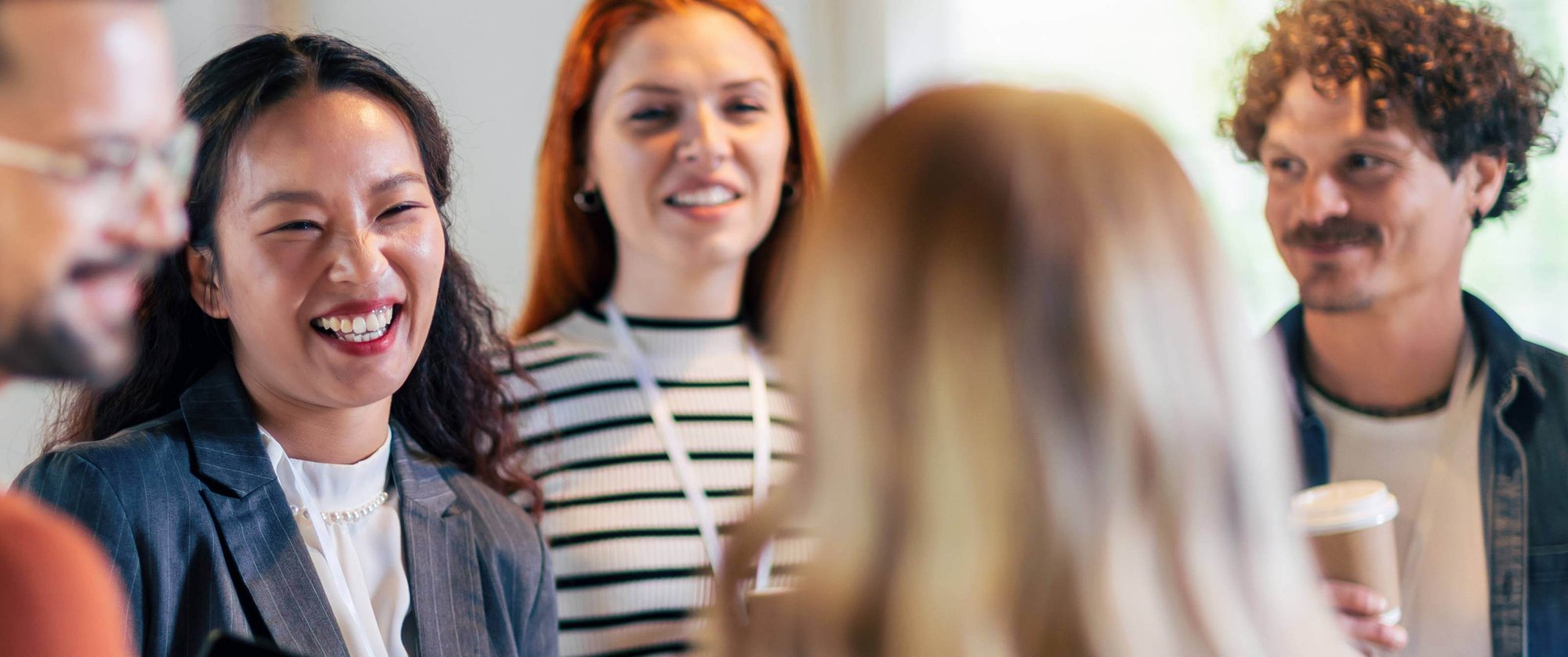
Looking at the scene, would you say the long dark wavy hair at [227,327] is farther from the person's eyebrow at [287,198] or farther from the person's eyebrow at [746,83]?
the person's eyebrow at [746,83]

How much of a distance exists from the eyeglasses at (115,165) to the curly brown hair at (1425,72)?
1.48 m

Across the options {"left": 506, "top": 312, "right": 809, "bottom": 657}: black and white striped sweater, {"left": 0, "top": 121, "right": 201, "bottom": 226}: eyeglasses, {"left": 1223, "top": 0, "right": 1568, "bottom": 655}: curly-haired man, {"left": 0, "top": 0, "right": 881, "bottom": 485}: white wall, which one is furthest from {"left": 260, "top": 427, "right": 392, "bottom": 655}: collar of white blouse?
{"left": 0, "top": 0, "right": 881, "bottom": 485}: white wall

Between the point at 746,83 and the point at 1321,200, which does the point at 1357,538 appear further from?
the point at 746,83

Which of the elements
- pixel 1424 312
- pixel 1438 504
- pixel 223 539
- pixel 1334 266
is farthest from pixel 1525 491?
pixel 223 539

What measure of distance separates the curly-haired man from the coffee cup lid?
0.31m

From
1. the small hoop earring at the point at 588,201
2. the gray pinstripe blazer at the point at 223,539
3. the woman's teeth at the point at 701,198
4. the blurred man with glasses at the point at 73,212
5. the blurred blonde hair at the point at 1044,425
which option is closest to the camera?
the blurred man with glasses at the point at 73,212

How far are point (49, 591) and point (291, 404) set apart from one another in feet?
2.56

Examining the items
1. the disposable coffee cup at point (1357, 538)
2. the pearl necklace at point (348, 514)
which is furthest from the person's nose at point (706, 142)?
the disposable coffee cup at point (1357, 538)

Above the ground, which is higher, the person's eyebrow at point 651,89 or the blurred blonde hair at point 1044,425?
the person's eyebrow at point 651,89

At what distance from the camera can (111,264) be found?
64 centimetres

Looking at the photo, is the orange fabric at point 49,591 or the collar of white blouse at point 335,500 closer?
the orange fabric at point 49,591

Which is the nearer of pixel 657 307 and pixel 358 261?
pixel 358 261

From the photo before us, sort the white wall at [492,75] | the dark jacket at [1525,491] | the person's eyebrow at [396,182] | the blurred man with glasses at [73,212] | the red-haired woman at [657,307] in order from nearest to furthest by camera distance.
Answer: the blurred man with glasses at [73,212], the person's eyebrow at [396,182], the dark jacket at [1525,491], the red-haired woman at [657,307], the white wall at [492,75]

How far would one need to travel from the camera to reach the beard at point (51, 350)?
2.00 feet
